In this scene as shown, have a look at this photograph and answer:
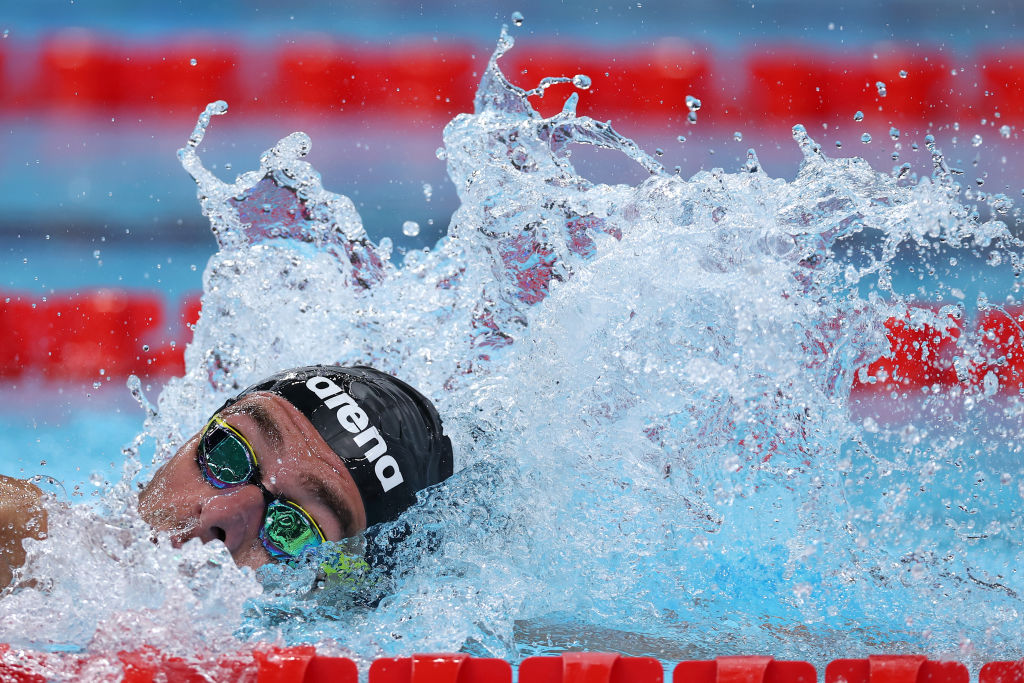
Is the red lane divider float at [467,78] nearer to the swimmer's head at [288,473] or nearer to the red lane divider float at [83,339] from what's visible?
the red lane divider float at [83,339]

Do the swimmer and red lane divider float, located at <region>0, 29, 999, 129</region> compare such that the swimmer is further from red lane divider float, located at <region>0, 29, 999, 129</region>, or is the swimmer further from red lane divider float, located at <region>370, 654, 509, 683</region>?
red lane divider float, located at <region>0, 29, 999, 129</region>

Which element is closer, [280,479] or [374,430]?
[280,479]

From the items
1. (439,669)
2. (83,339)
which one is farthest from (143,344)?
(439,669)

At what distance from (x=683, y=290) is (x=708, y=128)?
10.2 ft

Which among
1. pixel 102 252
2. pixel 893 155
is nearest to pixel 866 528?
pixel 893 155

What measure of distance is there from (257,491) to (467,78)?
364 cm

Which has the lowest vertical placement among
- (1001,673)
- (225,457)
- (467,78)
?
(1001,673)

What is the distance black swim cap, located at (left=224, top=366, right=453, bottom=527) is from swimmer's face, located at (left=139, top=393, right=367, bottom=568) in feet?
0.08

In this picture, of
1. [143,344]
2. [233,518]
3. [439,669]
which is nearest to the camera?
[439,669]

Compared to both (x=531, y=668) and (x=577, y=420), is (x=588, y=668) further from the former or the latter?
(x=577, y=420)

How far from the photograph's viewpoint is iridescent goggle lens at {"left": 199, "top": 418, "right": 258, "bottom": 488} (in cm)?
148

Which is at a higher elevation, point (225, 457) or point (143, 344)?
point (143, 344)

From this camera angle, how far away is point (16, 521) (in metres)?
1.53

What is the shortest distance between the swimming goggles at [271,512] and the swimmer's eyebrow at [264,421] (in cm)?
4
